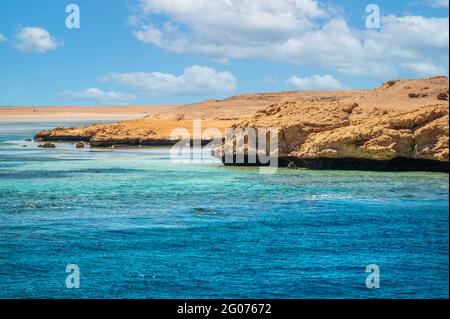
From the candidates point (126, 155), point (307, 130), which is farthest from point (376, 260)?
point (126, 155)

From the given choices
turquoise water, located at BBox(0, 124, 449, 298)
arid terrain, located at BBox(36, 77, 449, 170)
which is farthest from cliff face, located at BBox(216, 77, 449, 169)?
turquoise water, located at BBox(0, 124, 449, 298)

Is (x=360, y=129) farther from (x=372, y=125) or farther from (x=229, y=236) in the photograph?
(x=229, y=236)

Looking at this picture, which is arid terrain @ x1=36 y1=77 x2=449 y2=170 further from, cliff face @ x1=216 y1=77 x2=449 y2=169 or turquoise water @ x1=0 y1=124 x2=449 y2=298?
turquoise water @ x1=0 y1=124 x2=449 y2=298

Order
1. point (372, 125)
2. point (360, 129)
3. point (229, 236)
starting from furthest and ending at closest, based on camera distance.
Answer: point (372, 125) < point (360, 129) < point (229, 236)

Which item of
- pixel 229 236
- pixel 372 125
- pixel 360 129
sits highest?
pixel 372 125

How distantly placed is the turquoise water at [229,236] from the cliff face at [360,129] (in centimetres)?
123

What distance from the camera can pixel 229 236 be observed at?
63.7 ft

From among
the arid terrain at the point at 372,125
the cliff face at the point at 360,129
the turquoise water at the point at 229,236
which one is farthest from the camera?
the arid terrain at the point at 372,125

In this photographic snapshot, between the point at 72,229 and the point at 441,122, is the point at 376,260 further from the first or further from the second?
the point at 441,122

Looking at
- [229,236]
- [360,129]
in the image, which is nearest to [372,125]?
[360,129]

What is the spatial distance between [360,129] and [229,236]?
52.1 ft

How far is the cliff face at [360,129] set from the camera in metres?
32.1

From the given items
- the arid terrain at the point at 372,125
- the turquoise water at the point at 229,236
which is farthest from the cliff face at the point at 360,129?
the turquoise water at the point at 229,236

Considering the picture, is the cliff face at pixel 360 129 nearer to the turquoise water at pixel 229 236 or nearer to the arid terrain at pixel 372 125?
the arid terrain at pixel 372 125
